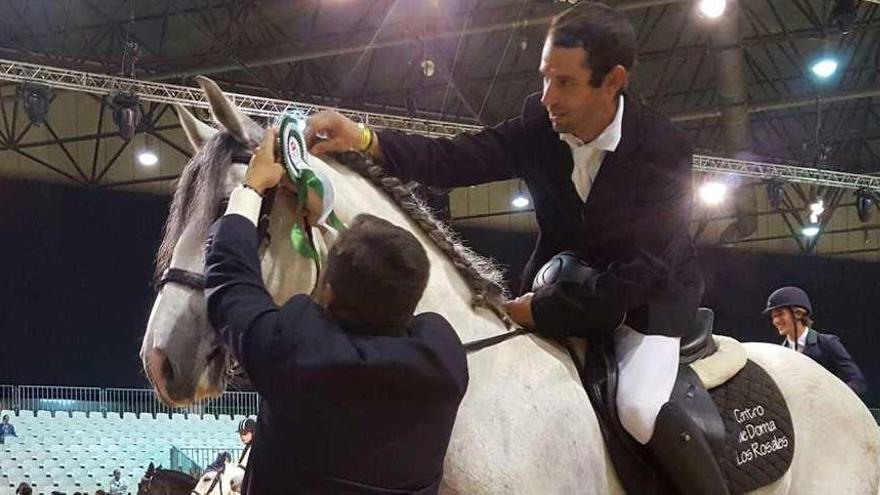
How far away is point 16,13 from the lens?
1231 cm

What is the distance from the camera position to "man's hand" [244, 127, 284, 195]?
1.84 metres

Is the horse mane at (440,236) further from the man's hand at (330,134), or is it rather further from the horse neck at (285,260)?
the horse neck at (285,260)

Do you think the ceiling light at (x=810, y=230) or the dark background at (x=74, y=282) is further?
the ceiling light at (x=810, y=230)

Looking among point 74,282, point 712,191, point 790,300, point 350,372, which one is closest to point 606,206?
point 350,372

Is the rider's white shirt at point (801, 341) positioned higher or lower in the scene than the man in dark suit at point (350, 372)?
higher

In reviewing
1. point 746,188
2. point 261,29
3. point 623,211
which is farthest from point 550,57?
point 746,188

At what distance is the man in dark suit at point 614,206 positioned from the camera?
2047 mm

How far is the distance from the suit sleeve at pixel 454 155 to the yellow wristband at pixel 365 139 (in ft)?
0.15

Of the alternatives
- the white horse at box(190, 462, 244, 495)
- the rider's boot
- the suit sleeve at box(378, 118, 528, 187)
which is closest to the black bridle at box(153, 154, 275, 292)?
the suit sleeve at box(378, 118, 528, 187)

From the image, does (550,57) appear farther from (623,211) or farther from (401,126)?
(401,126)

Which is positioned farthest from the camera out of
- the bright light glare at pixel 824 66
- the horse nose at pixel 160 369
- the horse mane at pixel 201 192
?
the bright light glare at pixel 824 66

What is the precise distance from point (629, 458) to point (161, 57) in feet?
39.3

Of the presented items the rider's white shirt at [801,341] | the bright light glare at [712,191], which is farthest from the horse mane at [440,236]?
the bright light glare at [712,191]

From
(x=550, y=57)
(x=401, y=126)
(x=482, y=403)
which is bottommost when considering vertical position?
(x=482, y=403)
